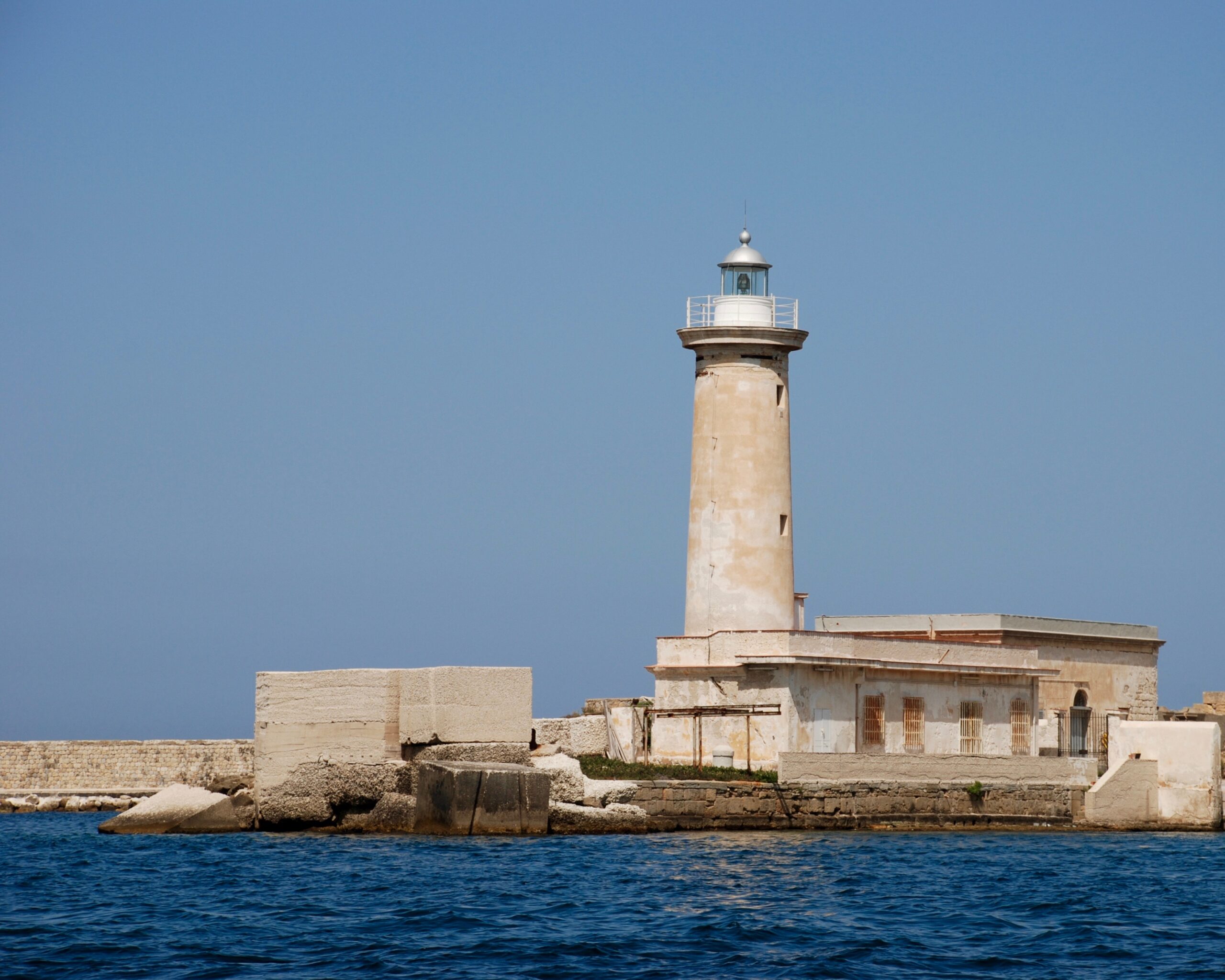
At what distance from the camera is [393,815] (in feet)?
83.0

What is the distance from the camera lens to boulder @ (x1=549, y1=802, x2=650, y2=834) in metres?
25.7

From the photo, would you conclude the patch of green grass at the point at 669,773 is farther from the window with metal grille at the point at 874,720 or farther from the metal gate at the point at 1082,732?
the metal gate at the point at 1082,732

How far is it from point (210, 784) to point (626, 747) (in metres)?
6.89

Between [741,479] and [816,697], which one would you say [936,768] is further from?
[741,479]

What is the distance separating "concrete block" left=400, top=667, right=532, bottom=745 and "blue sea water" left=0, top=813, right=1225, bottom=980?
142cm

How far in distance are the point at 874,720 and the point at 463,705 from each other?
318 inches

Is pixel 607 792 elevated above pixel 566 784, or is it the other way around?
pixel 566 784

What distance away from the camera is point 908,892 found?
2109 centimetres

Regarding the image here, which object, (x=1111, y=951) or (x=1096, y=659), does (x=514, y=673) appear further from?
(x=1096, y=659)

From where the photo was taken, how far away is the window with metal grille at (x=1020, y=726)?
32656 millimetres

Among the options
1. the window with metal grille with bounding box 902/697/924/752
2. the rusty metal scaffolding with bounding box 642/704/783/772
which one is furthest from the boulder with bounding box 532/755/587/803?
the window with metal grille with bounding box 902/697/924/752

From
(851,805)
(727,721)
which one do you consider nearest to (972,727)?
(727,721)

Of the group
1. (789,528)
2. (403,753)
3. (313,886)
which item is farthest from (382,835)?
(789,528)

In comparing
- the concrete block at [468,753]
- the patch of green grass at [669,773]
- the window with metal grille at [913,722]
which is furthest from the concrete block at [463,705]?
the window with metal grille at [913,722]
